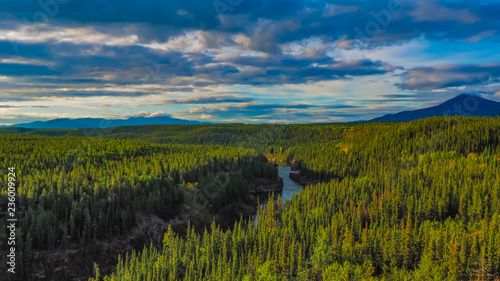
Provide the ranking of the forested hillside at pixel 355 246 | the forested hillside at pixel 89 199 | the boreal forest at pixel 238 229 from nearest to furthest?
the forested hillside at pixel 355 246, the boreal forest at pixel 238 229, the forested hillside at pixel 89 199

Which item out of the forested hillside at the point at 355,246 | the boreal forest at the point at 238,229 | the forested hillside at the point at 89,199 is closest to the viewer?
the forested hillside at the point at 355,246

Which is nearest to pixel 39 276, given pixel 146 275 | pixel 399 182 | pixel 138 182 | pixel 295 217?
pixel 146 275

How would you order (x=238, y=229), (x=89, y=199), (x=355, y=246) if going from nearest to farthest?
(x=355, y=246), (x=238, y=229), (x=89, y=199)

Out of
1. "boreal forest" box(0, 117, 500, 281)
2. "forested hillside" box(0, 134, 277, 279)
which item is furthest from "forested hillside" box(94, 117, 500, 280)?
"forested hillside" box(0, 134, 277, 279)

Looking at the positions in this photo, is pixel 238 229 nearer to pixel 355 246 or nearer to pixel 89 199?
pixel 355 246

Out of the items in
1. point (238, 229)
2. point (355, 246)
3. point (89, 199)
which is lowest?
point (238, 229)

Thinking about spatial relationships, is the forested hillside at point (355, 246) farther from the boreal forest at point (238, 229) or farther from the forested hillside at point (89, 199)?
the forested hillside at point (89, 199)

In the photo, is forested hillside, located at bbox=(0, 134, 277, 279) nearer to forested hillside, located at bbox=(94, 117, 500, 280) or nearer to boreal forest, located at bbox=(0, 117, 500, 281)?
boreal forest, located at bbox=(0, 117, 500, 281)

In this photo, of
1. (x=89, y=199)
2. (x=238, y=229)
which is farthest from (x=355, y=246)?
(x=89, y=199)

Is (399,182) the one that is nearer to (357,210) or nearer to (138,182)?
(357,210)

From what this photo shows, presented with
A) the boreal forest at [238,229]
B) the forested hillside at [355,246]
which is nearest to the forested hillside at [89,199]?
the boreal forest at [238,229]

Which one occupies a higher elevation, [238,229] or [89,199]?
[89,199]
